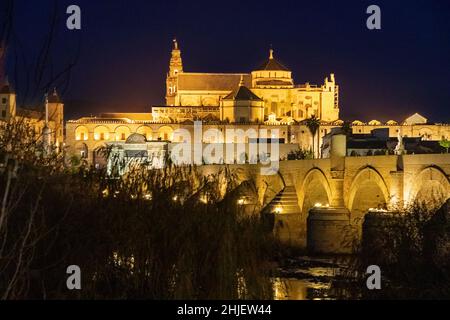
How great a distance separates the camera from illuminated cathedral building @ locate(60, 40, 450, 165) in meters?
79.7

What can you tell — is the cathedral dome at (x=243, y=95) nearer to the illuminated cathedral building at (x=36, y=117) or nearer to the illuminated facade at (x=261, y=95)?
the illuminated facade at (x=261, y=95)

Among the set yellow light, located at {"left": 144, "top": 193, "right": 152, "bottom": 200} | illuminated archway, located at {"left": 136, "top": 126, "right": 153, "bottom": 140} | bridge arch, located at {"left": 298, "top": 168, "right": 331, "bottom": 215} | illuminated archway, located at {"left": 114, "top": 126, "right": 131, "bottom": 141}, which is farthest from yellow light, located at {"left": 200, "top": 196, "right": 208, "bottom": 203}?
illuminated archway, located at {"left": 114, "top": 126, "right": 131, "bottom": 141}

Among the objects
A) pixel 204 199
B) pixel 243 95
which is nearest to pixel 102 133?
pixel 243 95

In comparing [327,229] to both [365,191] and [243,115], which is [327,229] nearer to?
[365,191]

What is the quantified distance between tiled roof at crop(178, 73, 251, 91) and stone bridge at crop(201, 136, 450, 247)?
45238 millimetres

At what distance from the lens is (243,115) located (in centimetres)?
8012

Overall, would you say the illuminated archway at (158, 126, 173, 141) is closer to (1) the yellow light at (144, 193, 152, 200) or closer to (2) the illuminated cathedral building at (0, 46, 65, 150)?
(2) the illuminated cathedral building at (0, 46, 65, 150)

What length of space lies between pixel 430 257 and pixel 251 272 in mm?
6466

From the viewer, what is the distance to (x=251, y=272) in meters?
13.8

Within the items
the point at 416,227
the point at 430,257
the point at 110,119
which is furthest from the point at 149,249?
the point at 110,119

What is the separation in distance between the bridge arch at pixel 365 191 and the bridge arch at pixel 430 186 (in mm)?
2591
